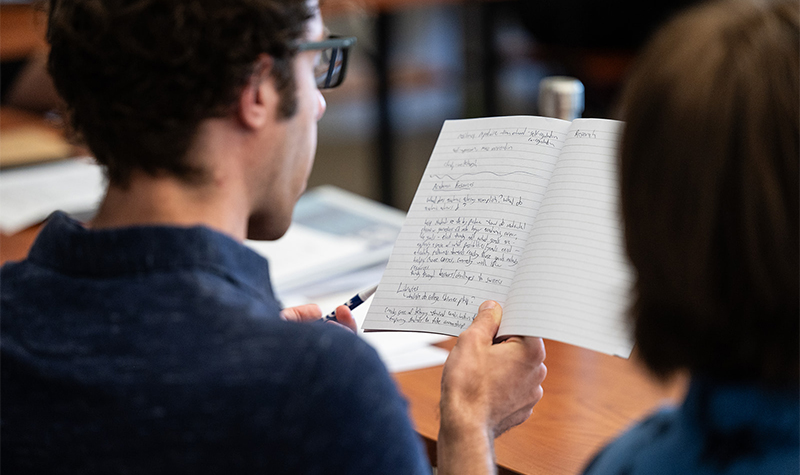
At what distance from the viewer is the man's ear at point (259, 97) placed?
0.72 m

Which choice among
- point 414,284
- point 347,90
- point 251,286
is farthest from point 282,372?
point 347,90

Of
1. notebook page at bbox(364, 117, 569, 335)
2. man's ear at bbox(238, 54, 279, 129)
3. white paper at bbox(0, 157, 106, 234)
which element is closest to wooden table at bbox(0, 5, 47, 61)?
white paper at bbox(0, 157, 106, 234)

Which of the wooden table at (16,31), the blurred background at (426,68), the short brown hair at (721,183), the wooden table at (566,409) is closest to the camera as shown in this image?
the short brown hair at (721,183)

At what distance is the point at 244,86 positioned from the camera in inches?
28.1

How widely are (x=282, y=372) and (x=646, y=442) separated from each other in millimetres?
258

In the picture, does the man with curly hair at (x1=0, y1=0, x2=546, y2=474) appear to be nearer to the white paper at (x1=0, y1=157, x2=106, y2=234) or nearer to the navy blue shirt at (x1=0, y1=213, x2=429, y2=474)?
the navy blue shirt at (x1=0, y1=213, x2=429, y2=474)

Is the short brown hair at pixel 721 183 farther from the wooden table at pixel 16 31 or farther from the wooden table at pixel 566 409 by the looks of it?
the wooden table at pixel 16 31

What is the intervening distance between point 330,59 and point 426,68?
3379 millimetres

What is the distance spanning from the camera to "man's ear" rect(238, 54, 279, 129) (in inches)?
28.4

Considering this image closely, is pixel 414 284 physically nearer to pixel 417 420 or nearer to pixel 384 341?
pixel 417 420

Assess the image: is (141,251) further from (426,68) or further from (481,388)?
(426,68)

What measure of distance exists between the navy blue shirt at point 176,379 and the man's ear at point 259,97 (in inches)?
4.7

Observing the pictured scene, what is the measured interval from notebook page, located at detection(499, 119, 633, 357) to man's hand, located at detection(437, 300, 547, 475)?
24mm

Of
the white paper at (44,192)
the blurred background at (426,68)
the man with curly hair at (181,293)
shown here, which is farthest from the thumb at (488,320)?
the blurred background at (426,68)
